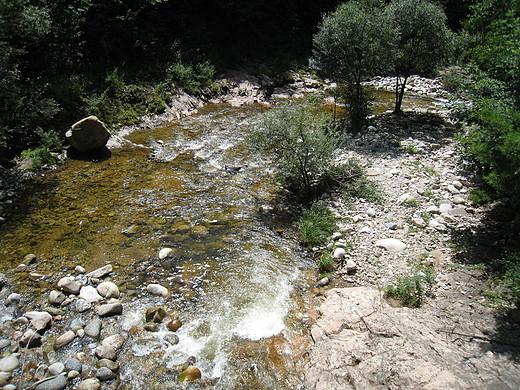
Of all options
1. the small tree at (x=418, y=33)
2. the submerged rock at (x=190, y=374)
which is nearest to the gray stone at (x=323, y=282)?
the submerged rock at (x=190, y=374)

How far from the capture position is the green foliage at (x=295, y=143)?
7.77 meters

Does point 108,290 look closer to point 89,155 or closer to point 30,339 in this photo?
point 30,339

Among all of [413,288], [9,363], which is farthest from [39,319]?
[413,288]

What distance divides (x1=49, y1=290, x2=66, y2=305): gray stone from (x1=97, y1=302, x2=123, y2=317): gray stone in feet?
2.18

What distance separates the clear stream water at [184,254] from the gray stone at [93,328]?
0.14 m

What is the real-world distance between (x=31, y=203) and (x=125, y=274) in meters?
3.90

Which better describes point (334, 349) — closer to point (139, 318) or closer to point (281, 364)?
point (281, 364)

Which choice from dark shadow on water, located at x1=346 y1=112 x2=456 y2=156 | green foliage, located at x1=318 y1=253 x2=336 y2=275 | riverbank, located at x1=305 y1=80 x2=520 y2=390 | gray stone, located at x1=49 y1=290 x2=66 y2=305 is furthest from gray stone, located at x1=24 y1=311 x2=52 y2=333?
dark shadow on water, located at x1=346 y1=112 x2=456 y2=156

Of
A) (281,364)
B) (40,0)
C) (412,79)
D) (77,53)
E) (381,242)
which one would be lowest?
(281,364)

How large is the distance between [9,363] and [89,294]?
1.38m

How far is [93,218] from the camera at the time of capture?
7.50m

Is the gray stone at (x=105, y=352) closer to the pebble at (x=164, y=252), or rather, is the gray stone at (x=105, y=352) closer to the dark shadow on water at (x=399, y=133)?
the pebble at (x=164, y=252)

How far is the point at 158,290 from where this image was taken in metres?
5.60

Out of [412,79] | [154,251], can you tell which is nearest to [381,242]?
[154,251]
